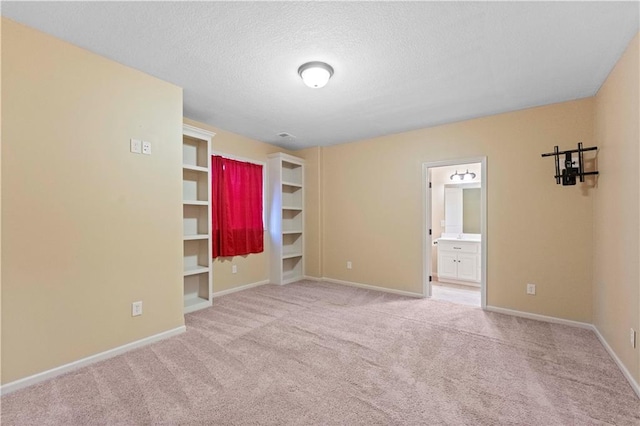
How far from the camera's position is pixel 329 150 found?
5.22m

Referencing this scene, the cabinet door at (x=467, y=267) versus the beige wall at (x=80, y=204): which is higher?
the beige wall at (x=80, y=204)

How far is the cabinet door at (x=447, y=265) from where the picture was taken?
513 centimetres

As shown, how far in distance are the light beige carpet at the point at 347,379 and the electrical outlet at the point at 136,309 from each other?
0.33m

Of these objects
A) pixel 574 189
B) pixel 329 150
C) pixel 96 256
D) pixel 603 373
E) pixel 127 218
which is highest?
pixel 329 150

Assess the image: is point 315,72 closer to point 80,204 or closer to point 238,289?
point 80,204

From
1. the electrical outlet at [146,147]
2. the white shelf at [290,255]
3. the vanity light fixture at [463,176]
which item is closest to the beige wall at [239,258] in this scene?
the white shelf at [290,255]

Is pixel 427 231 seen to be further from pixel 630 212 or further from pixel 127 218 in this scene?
pixel 127 218

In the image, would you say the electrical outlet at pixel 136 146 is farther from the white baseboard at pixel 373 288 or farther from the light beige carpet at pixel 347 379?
the white baseboard at pixel 373 288

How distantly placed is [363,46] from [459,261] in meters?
4.24

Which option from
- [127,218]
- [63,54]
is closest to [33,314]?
[127,218]

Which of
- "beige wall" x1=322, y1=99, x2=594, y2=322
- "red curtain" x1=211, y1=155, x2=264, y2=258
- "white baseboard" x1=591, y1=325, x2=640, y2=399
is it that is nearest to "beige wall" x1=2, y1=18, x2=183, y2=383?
"red curtain" x1=211, y1=155, x2=264, y2=258

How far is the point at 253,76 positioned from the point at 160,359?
2.64 meters

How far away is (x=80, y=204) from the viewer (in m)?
2.24

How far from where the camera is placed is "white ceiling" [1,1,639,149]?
180 cm
